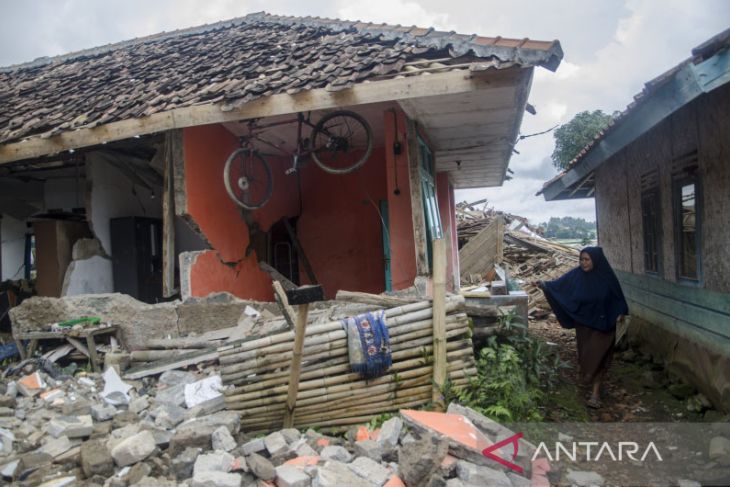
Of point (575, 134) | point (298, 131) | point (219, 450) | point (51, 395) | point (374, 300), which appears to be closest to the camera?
point (219, 450)

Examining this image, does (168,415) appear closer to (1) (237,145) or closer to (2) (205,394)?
(2) (205,394)

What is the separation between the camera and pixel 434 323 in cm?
428

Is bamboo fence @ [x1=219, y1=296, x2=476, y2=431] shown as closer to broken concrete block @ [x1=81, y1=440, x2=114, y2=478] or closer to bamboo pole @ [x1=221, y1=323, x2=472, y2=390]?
bamboo pole @ [x1=221, y1=323, x2=472, y2=390]

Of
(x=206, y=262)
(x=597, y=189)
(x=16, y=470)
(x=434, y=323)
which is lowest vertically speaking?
(x=16, y=470)

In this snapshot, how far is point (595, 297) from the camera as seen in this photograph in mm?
5676

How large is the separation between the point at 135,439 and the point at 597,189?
990cm

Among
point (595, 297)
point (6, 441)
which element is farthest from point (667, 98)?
point (6, 441)

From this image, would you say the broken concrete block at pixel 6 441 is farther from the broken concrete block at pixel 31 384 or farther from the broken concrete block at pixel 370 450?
the broken concrete block at pixel 370 450

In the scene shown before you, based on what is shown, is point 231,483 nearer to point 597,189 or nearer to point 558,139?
point 597,189

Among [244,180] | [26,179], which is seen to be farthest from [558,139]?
[26,179]

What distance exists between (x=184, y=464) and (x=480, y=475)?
6.60 feet

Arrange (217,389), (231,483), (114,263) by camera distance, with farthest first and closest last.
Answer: (114,263) → (217,389) → (231,483)

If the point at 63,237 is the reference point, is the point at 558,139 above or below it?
above

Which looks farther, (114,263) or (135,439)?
(114,263)
